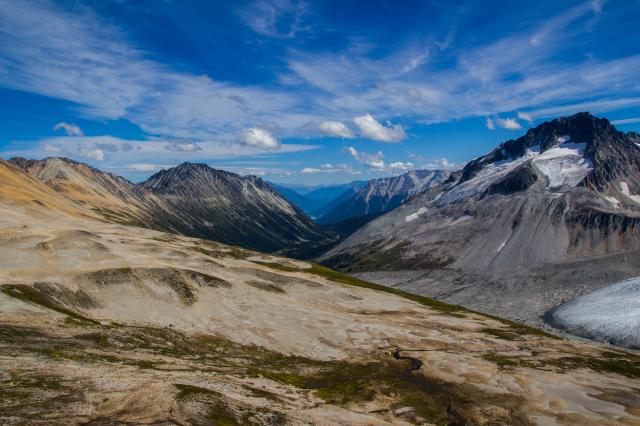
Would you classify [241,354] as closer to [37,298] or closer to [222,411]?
[222,411]

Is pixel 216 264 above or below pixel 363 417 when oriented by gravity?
above

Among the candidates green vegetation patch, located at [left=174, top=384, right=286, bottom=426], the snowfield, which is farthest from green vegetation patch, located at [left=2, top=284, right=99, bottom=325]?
the snowfield

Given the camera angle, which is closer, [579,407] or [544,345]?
[579,407]

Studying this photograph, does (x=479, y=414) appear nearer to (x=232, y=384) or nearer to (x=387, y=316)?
(x=232, y=384)

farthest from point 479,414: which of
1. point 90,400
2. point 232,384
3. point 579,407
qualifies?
point 90,400

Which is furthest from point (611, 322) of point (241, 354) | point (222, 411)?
point (222, 411)

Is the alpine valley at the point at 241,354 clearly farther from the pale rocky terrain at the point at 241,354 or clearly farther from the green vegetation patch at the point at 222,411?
the pale rocky terrain at the point at 241,354

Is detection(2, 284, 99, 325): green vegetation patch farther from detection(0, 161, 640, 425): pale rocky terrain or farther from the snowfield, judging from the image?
the snowfield
